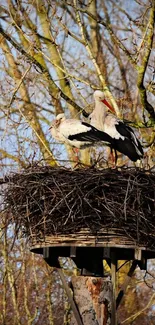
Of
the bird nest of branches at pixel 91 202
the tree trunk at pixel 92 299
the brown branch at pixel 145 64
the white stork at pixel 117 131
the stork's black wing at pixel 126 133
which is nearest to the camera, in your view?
the bird nest of branches at pixel 91 202

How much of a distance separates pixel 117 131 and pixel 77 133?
17.0 inches

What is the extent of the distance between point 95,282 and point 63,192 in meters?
1.07

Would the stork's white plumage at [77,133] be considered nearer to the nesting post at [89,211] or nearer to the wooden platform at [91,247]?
the nesting post at [89,211]

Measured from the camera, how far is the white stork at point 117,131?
745 centimetres

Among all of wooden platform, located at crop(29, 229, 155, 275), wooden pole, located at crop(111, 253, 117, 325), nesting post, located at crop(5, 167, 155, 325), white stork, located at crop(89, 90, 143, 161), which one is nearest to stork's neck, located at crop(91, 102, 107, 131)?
white stork, located at crop(89, 90, 143, 161)

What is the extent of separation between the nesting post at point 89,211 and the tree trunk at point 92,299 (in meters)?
0.13

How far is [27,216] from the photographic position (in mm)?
6371

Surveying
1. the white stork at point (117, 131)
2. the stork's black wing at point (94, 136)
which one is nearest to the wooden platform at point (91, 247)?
the white stork at point (117, 131)

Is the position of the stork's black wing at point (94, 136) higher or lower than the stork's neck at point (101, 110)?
lower

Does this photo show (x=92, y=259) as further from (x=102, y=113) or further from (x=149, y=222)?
(x=102, y=113)

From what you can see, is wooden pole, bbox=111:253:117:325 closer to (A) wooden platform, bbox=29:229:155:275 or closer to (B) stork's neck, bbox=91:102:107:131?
(A) wooden platform, bbox=29:229:155:275

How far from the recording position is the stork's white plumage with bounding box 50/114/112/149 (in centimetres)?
755

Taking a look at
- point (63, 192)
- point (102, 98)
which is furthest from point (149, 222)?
point (102, 98)

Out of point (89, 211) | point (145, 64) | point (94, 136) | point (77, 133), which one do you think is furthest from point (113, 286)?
point (145, 64)
